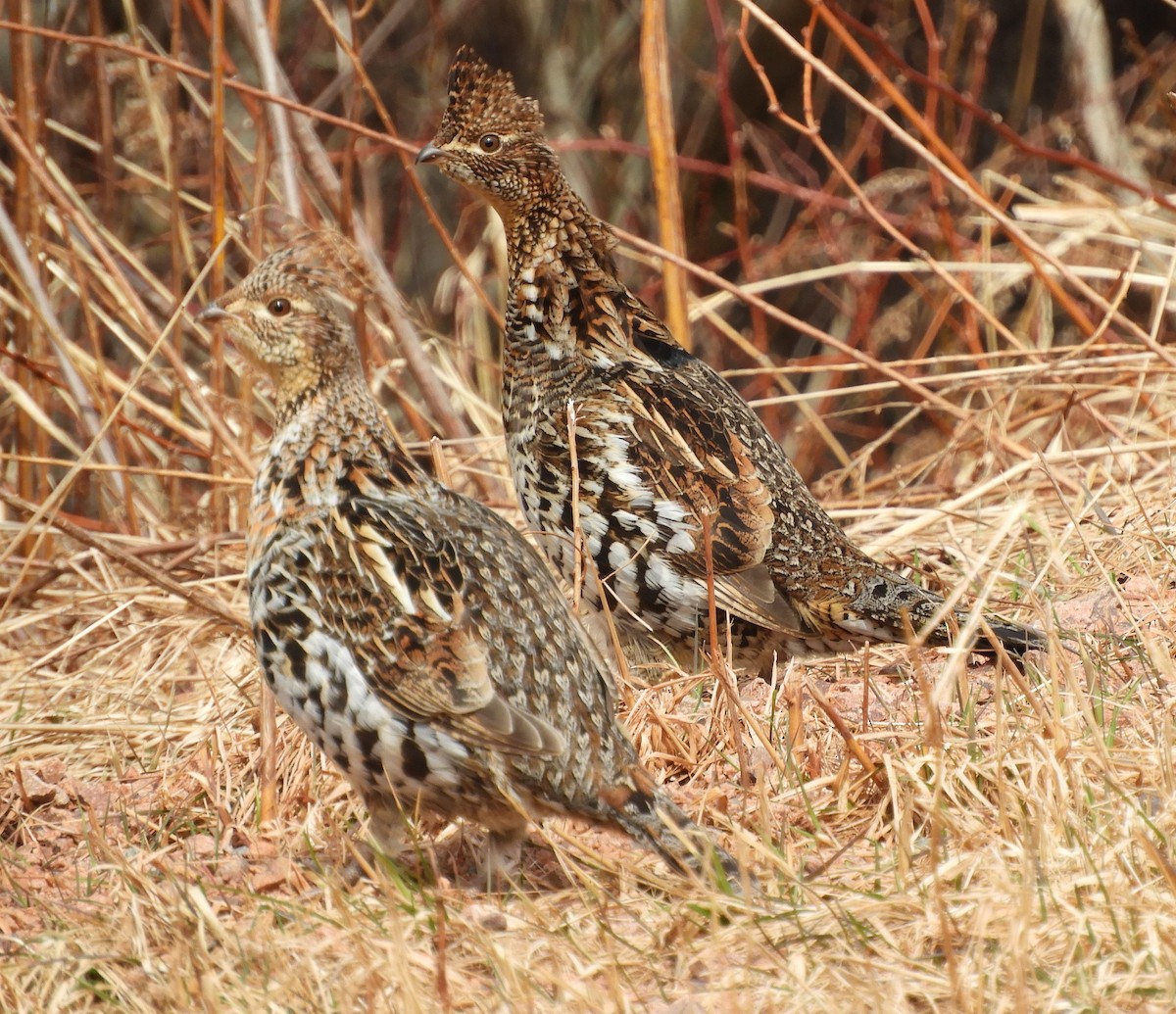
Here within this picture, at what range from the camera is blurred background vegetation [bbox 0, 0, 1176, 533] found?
19.3 feet

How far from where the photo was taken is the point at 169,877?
3.21 m

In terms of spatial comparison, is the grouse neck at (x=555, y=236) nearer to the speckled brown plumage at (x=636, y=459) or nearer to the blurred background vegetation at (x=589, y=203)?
the speckled brown plumage at (x=636, y=459)

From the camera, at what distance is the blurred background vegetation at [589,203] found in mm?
5891

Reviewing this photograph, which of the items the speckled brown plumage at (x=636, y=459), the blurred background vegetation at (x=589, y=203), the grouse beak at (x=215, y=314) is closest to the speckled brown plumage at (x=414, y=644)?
the grouse beak at (x=215, y=314)

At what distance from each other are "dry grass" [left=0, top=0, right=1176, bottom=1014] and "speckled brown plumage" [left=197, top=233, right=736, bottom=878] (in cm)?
15

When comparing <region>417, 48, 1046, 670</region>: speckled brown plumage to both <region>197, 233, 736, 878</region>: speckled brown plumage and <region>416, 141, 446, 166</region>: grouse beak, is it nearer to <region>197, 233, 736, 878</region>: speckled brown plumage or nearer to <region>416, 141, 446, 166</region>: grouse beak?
<region>416, 141, 446, 166</region>: grouse beak

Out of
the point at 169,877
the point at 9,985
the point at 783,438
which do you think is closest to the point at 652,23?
the point at 169,877

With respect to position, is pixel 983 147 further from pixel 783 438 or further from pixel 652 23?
pixel 652 23

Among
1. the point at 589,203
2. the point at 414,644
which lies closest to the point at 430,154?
the point at 414,644

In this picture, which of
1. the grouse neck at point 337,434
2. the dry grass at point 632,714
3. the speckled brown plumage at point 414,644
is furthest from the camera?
the grouse neck at point 337,434

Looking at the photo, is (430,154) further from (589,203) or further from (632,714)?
(589,203)

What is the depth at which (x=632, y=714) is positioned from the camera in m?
4.18

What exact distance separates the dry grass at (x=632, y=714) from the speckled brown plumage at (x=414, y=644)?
0.15m

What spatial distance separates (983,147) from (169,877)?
10.5m
